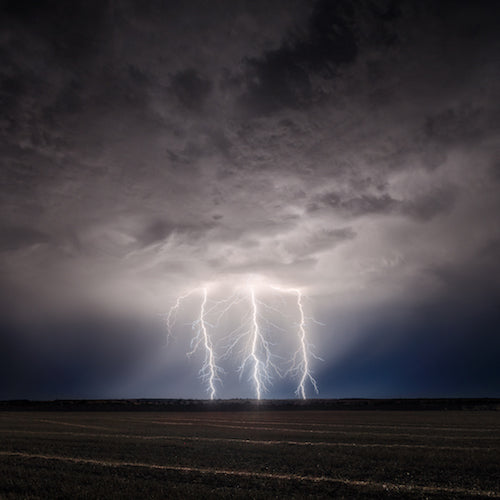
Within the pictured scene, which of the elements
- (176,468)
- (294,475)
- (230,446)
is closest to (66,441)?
(230,446)

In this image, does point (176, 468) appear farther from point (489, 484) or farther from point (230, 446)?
point (489, 484)

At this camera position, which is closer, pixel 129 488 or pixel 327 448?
pixel 129 488

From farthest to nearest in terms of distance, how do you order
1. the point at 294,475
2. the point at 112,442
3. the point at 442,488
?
1. the point at 112,442
2. the point at 294,475
3. the point at 442,488

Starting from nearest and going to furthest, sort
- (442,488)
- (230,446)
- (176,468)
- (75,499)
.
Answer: (75,499) < (442,488) < (176,468) < (230,446)

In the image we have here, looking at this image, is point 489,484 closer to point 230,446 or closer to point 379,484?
point 379,484

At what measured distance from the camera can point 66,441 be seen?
23031 millimetres

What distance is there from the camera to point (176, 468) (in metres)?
14.8

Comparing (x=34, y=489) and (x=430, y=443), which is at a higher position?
(x=34, y=489)

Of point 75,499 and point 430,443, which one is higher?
point 75,499

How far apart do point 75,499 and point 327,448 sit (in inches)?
544

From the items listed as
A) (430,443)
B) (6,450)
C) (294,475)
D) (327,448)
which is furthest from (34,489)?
(430,443)

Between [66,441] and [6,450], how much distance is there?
4129 millimetres

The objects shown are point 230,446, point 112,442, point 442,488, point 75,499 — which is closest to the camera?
point 75,499

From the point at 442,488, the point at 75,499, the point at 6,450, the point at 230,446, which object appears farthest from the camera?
the point at 230,446
